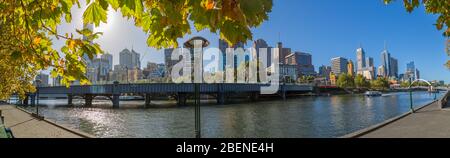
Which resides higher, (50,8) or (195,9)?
(50,8)

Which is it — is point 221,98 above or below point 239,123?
above

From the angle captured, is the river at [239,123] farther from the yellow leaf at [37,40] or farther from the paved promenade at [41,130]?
the yellow leaf at [37,40]

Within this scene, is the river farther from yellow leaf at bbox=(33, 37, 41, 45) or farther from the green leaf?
the green leaf

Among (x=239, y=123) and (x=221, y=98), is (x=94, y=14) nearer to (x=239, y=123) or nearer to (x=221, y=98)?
(x=239, y=123)

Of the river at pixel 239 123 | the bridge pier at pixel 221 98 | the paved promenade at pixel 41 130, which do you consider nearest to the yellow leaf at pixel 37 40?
the paved promenade at pixel 41 130

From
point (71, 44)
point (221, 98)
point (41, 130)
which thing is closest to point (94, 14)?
point (71, 44)
